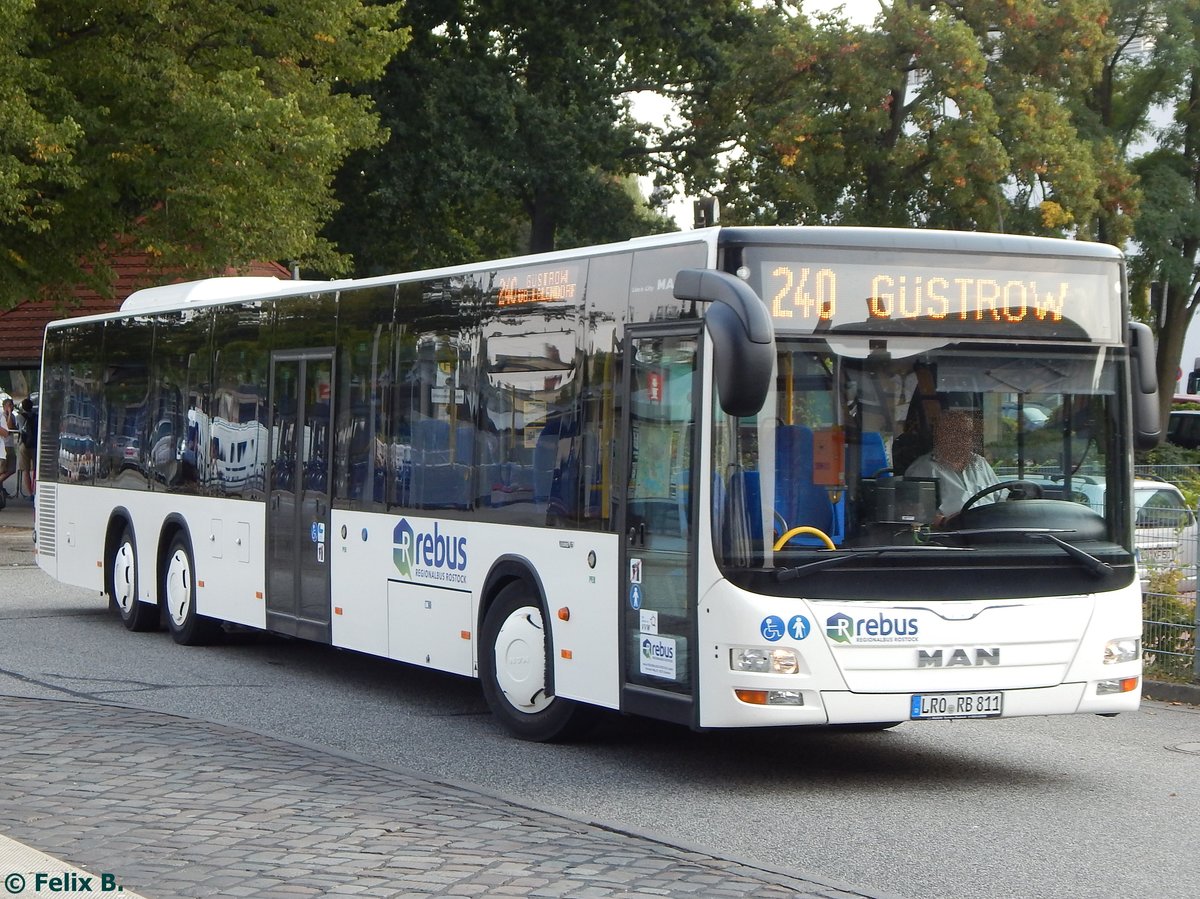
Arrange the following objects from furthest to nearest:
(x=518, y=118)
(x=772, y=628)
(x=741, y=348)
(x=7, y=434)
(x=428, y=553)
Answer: (x=518, y=118) < (x=7, y=434) < (x=428, y=553) < (x=772, y=628) < (x=741, y=348)

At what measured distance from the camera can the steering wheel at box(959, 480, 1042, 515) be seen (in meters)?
9.16

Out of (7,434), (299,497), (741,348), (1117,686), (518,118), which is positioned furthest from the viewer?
(518,118)

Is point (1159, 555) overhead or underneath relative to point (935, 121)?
underneath

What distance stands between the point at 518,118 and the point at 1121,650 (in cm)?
3078

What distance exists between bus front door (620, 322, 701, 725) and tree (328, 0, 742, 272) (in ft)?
93.4

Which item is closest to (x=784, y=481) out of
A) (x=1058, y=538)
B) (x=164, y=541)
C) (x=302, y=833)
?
(x=1058, y=538)

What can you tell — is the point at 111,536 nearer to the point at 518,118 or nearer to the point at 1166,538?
the point at 1166,538

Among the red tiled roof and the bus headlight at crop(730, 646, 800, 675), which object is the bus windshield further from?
the red tiled roof

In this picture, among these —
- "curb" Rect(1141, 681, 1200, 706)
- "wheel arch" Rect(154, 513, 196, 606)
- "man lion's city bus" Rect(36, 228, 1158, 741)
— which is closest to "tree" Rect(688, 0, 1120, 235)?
"wheel arch" Rect(154, 513, 196, 606)

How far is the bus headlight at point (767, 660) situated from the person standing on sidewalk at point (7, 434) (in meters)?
26.4

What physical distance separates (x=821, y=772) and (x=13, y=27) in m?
18.2

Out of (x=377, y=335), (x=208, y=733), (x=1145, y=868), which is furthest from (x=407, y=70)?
(x=1145, y=868)

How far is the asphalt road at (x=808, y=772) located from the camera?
24.6 ft

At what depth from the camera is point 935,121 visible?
34.6m
